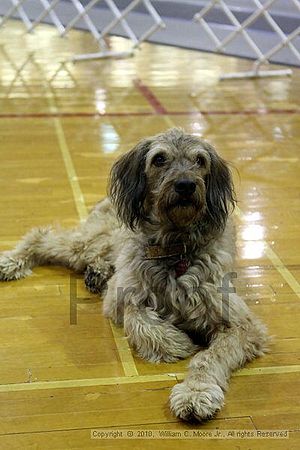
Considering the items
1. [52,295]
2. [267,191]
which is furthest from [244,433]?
[267,191]

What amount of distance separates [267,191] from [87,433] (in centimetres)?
302

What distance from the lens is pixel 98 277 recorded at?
408 centimetres

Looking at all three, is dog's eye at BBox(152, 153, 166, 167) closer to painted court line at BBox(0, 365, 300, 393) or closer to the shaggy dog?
the shaggy dog

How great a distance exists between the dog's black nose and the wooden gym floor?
0.79 meters

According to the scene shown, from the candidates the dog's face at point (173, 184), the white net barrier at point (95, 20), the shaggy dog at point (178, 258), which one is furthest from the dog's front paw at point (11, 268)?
the white net barrier at point (95, 20)

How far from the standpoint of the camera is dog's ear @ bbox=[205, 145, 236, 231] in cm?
346

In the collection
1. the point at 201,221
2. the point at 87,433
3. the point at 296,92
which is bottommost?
the point at 296,92

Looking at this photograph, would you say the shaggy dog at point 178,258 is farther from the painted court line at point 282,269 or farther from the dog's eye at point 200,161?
the painted court line at point 282,269

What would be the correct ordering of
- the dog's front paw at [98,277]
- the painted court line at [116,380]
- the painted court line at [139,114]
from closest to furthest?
1. the painted court line at [116,380]
2. the dog's front paw at [98,277]
3. the painted court line at [139,114]

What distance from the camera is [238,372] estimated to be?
333 cm

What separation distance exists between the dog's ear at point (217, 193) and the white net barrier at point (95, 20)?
675 centimetres

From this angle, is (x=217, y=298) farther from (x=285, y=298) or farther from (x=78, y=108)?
(x=78, y=108)

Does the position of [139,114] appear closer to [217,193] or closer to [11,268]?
[11,268]

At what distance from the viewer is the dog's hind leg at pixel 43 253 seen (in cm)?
425
